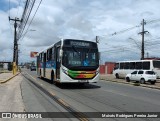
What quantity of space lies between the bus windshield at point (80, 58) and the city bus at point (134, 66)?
61.7 ft

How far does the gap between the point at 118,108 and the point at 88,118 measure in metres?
2.77

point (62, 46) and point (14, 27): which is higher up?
point (14, 27)

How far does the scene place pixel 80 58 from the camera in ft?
73.9

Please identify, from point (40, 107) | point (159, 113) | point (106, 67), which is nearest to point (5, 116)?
point (40, 107)

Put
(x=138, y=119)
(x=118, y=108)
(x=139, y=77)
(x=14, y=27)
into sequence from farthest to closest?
Result: (x=14, y=27) < (x=139, y=77) < (x=118, y=108) < (x=138, y=119)

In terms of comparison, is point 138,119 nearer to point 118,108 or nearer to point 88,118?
point 88,118

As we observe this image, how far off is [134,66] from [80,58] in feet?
72.0

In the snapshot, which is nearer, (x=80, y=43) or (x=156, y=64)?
(x=80, y=43)

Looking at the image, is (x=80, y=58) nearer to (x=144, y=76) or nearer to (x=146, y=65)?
(x=144, y=76)

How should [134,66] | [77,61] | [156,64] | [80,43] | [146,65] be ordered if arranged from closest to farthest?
1. [77,61]
2. [80,43]
3. [156,64]
4. [146,65]
5. [134,66]

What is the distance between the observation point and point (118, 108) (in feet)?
43.0

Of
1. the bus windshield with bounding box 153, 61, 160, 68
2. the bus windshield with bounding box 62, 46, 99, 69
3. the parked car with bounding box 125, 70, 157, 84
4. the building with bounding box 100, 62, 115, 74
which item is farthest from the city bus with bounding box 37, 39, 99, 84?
the building with bounding box 100, 62, 115, 74

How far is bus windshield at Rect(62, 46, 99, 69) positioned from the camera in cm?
2228

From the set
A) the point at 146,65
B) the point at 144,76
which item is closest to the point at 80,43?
the point at 144,76
